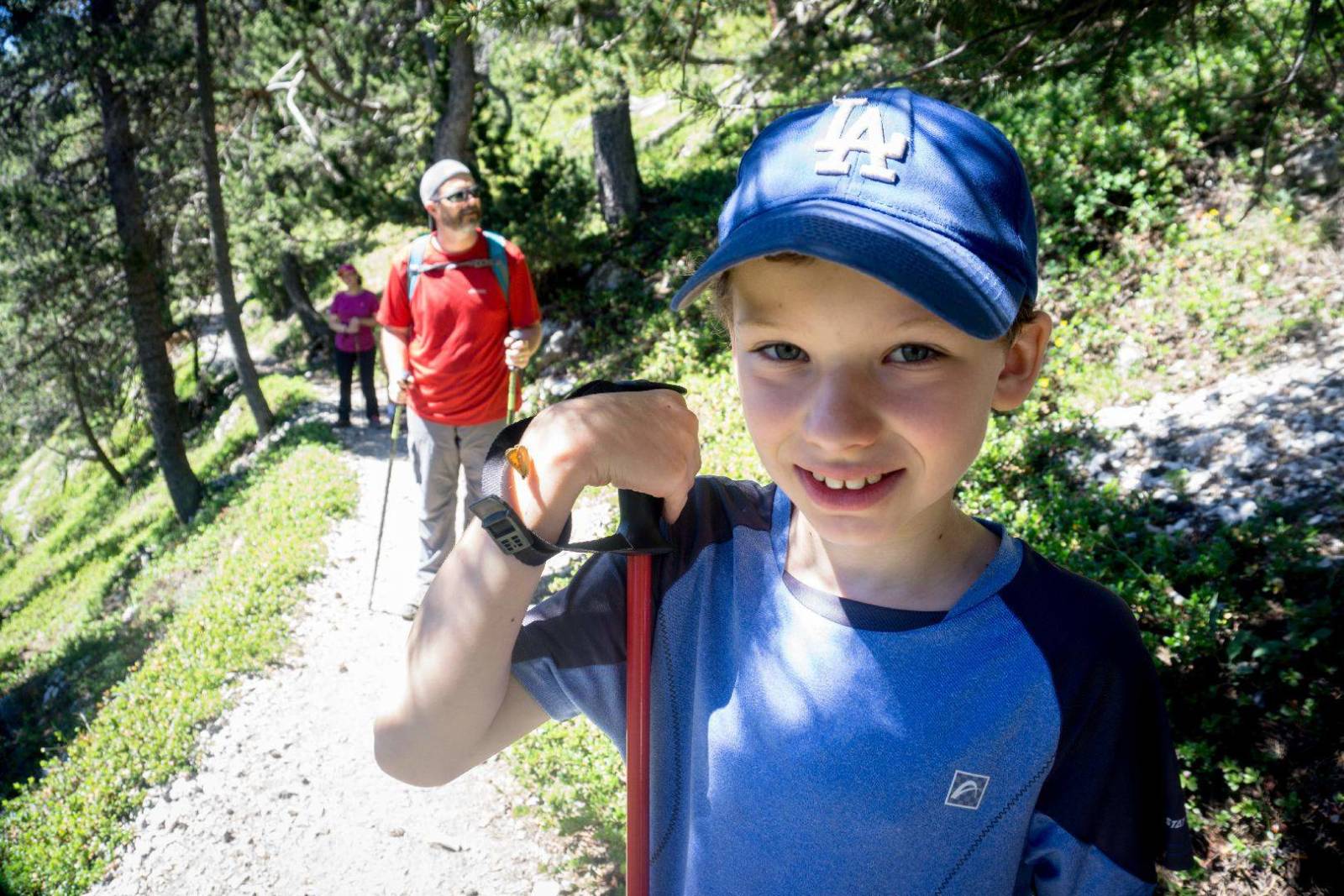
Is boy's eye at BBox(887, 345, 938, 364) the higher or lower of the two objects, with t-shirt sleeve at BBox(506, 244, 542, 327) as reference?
higher

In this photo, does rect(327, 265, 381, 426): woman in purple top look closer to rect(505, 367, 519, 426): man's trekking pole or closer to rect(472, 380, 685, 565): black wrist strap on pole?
rect(505, 367, 519, 426): man's trekking pole

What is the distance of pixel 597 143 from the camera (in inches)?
503

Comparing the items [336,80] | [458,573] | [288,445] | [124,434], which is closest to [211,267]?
[336,80]

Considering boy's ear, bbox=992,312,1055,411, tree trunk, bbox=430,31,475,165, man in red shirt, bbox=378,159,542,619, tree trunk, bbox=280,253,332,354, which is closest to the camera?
boy's ear, bbox=992,312,1055,411

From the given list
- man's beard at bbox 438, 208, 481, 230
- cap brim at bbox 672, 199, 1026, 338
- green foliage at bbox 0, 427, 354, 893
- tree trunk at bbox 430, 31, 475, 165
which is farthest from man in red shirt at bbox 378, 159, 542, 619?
tree trunk at bbox 430, 31, 475, 165

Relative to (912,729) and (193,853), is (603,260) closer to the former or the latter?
(193,853)

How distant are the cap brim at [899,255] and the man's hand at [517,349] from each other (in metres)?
4.07

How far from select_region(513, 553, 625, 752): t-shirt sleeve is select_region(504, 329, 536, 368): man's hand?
12.4ft

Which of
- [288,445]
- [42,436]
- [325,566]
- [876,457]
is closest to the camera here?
[876,457]

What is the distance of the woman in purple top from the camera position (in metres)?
11.8

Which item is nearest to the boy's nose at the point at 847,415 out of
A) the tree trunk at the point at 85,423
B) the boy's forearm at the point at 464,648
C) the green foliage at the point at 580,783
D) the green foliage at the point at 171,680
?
the boy's forearm at the point at 464,648

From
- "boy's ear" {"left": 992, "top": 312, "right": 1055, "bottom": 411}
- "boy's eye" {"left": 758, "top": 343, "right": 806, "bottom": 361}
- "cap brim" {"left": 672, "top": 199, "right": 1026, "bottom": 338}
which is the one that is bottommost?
"boy's ear" {"left": 992, "top": 312, "right": 1055, "bottom": 411}

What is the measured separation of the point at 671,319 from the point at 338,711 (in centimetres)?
580

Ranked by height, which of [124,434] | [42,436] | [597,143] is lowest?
[124,434]
